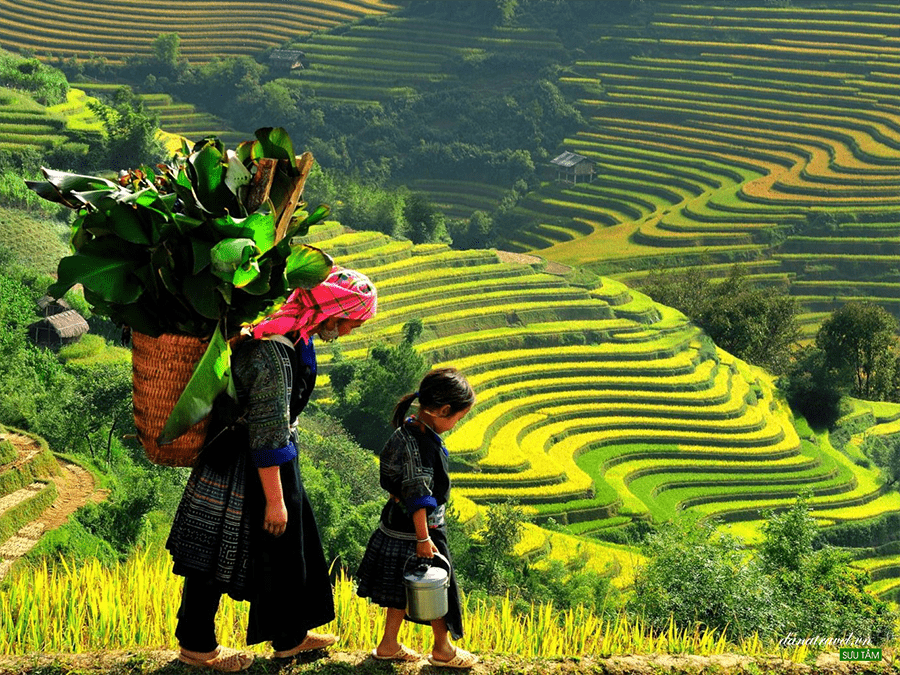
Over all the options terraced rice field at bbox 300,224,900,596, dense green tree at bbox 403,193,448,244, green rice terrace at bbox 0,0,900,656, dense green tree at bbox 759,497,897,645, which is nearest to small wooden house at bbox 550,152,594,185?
green rice terrace at bbox 0,0,900,656

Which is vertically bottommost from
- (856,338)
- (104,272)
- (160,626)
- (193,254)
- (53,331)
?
(856,338)

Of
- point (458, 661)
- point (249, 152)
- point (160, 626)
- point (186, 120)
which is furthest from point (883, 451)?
point (186, 120)

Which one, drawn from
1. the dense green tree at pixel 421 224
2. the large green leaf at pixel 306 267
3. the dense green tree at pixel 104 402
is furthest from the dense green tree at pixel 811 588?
the dense green tree at pixel 421 224

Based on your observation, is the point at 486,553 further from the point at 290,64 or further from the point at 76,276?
the point at 290,64

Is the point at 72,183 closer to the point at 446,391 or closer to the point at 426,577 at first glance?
the point at 446,391

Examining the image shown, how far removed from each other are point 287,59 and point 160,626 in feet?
226

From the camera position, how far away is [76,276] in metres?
4.75

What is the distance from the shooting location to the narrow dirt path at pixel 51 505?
11117mm

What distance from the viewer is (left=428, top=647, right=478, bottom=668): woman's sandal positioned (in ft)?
17.9

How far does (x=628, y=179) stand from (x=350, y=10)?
2824cm

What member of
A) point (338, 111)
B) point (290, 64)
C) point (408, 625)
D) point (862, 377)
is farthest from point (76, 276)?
→ point (290, 64)

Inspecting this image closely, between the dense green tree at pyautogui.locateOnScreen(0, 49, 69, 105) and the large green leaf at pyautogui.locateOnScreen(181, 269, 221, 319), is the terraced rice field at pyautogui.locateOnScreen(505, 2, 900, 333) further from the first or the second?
the large green leaf at pyautogui.locateOnScreen(181, 269, 221, 319)

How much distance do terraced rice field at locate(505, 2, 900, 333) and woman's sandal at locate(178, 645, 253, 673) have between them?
1721 inches

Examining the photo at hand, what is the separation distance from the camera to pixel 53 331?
25.0 meters
